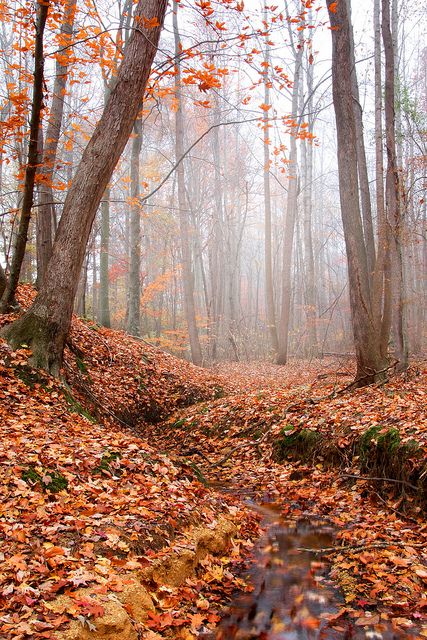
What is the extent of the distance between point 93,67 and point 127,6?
5814mm

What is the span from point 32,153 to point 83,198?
1.07 metres

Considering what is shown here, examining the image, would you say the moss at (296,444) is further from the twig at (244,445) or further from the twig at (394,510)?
the twig at (394,510)

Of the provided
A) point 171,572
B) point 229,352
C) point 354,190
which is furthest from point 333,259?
point 171,572

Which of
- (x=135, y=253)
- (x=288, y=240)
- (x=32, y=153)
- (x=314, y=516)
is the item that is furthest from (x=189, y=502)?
(x=288, y=240)

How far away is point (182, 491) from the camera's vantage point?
18.0 feet

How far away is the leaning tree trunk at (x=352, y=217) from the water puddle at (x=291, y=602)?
14.4 feet

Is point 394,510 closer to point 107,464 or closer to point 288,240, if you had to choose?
point 107,464

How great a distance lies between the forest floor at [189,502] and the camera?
11.2ft

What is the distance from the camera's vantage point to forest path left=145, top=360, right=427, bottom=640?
12.6ft

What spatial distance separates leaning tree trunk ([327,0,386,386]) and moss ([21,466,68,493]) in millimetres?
6063

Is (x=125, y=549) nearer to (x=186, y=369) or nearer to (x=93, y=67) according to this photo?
(x=186, y=369)

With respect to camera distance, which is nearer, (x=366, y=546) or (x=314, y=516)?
(x=366, y=546)

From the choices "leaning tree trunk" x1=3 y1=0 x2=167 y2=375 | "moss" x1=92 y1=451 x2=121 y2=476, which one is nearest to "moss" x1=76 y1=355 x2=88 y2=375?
"leaning tree trunk" x1=3 y1=0 x2=167 y2=375

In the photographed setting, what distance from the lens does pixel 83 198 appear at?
7.62m
